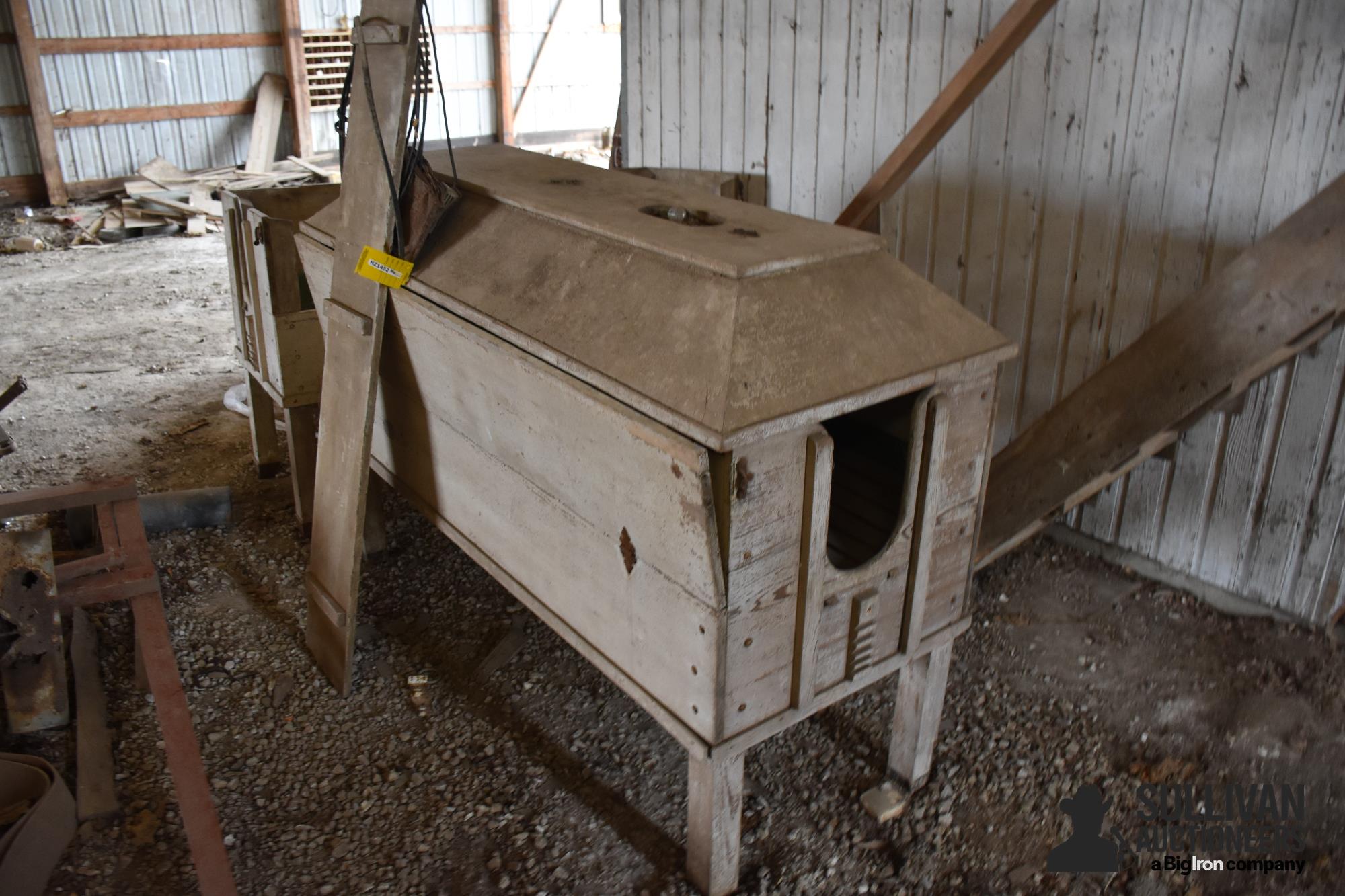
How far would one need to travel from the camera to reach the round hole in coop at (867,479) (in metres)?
2.54

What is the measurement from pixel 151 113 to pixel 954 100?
9.79m

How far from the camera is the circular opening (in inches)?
96.0

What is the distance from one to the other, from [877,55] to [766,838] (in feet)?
9.29

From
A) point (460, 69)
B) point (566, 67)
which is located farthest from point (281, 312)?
point (566, 67)

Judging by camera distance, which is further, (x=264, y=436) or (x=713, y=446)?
(x=264, y=436)

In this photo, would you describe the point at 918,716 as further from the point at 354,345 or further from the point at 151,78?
the point at 151,78

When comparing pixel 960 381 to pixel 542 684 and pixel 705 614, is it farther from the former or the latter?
pixel 542 684

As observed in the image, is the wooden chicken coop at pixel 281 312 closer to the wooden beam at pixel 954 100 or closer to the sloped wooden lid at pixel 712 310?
the sloped wooden lid at pixel 712 310

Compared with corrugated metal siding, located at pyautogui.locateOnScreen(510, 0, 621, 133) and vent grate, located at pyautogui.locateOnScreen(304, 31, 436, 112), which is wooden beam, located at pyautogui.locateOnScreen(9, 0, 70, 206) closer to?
vent grate, located at pyautogui.locateOnScreen(304, 31, 436, 112)

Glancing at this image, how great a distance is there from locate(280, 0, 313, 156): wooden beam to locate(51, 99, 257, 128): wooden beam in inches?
17.0

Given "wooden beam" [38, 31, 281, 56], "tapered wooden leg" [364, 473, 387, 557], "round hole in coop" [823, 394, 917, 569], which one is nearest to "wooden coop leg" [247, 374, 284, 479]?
"tapered wooden leg" [364, 473, 387, 557]

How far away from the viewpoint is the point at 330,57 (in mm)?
10977

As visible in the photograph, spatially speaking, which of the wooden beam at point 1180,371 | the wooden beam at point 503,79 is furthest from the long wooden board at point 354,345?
the wooden beam at point 503,79

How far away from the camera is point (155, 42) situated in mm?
9961
